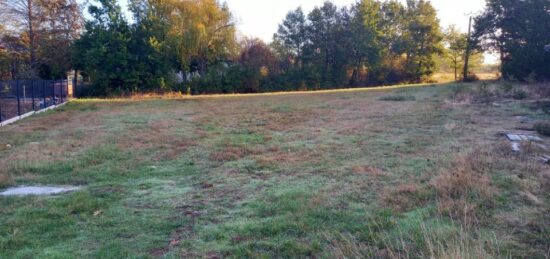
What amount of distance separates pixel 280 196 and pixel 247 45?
1272 inches

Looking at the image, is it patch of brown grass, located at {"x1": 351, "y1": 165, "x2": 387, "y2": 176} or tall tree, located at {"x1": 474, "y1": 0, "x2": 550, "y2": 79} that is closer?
patch of brown grass, located at {"x1": 351, "y1": 165, "x2": 387, "y2": 176}

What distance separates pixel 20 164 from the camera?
20.8 ft

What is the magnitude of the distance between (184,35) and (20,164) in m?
24.3

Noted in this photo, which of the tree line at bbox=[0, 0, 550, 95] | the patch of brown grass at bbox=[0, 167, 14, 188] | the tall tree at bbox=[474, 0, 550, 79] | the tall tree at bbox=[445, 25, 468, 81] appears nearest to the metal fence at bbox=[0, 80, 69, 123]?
the patch of brown grass at bbox=[0, 167, 14, 188]

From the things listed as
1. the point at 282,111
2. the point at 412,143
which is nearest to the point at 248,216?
the point at 412,143

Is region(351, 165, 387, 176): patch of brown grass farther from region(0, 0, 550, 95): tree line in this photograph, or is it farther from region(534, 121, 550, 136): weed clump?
region(0, 0, 550, 95): tree line

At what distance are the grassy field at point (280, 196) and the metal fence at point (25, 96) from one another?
16.3ft

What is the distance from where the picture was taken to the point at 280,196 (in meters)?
4.79

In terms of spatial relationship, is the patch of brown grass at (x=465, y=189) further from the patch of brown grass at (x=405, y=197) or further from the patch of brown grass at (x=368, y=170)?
the patch of brown grass at (x=368, y=170)

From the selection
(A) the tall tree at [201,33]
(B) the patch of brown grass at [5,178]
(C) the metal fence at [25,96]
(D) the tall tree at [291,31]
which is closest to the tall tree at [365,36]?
(D) the tall tree at [291,31]

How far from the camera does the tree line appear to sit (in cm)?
2623

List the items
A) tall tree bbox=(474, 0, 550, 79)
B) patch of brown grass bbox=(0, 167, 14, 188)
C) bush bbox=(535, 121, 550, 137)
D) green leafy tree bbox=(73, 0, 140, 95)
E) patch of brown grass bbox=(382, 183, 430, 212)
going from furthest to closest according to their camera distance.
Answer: green leafy tree bbox=(73, 0, 140, 95)
tall tree bbox=(474, 0, 550, 79)
bush bbox=(535, 121, 550, 137)
patch of brown grass bbox=(0, 167, 14, 188)
patch of brown grass bbox=(382, 183, 430, 212)

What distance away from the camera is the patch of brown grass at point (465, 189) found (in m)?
4.02

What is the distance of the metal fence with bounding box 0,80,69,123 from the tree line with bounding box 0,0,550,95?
833cm
